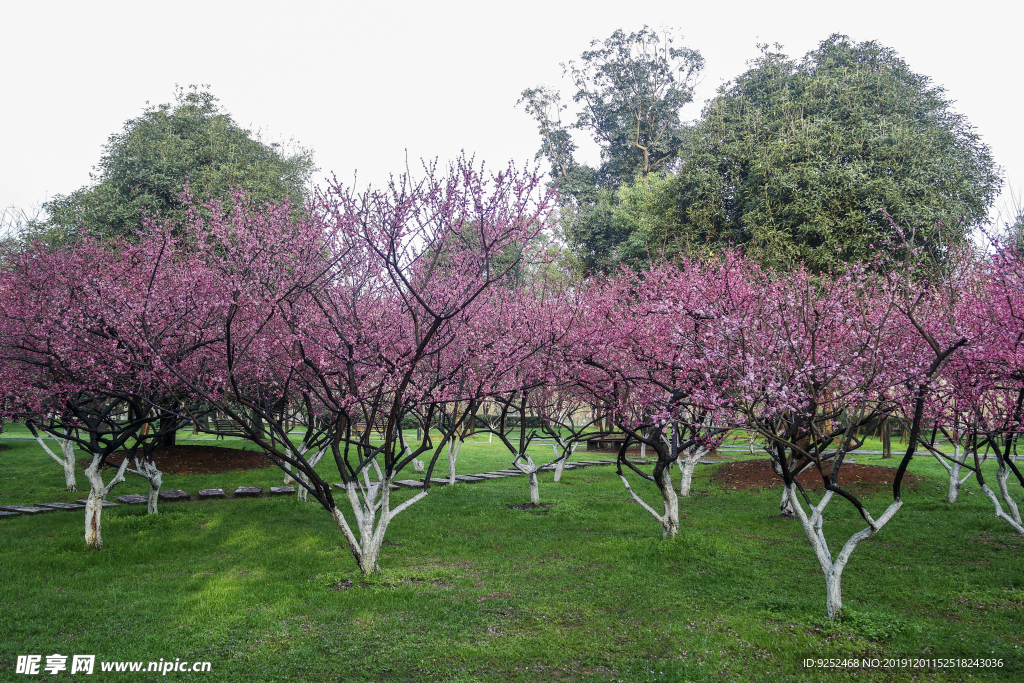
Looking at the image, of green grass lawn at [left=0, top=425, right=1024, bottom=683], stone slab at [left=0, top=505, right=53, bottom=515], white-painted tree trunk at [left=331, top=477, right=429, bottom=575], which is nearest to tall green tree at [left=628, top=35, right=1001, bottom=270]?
green grass lawn at [left=0, top=425, right=1024, bottom=683]

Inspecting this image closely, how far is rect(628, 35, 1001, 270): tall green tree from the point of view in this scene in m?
22.4

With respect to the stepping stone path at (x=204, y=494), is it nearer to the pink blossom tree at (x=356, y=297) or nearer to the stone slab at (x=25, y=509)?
the stone slab at (x=25, y=509)

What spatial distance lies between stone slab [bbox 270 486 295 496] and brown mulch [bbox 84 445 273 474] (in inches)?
231

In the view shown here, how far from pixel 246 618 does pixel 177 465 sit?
18852 mm

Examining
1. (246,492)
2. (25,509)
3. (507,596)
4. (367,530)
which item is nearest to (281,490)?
(246,492)

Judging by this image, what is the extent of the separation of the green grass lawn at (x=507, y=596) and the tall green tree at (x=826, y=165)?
9.99 m

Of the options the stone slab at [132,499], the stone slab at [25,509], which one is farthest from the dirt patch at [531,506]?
the stone slab at [25,509]

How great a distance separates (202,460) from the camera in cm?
2672

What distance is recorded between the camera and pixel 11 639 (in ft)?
28.6

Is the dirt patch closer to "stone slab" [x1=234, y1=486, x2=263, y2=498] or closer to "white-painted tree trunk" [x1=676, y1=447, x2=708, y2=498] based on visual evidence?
"white-painted tree trunk" [x1=676, y1=447, x2=708, y2=498]

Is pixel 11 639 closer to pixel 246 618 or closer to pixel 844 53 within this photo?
pixel 246 618

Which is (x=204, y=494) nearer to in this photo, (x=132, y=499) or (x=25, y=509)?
(x=132, y=499)

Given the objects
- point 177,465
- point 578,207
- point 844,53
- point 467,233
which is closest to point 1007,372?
point 467,233

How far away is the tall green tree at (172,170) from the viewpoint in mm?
26578
